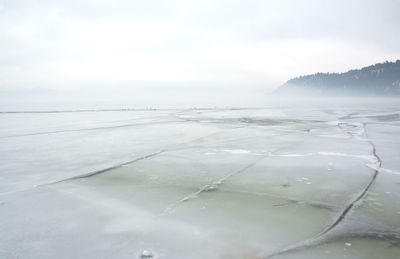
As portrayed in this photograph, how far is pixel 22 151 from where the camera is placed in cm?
1036

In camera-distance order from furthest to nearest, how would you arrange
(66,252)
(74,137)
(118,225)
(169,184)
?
1. (74,137)
2. (169,184)
3. (118,225)
4. (66,252)

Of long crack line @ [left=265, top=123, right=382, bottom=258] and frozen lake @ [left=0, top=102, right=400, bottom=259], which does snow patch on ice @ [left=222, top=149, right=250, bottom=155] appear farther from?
long crack line @ [left=265, top=123, right=382, bottom=258]

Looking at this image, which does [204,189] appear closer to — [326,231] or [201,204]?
[201,204]

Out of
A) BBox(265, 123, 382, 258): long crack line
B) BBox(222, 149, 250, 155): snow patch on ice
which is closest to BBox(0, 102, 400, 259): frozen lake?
BBox(265, 123, 382, 258): long crack line

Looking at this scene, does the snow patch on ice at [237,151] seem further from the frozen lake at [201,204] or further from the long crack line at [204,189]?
the long crack line at [204,189]

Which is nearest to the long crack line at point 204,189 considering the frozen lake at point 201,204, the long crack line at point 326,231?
the frozen lake at point 201,204

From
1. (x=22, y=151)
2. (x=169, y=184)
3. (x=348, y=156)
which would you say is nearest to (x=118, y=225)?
(x=169, y=184)

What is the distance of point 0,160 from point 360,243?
963cm

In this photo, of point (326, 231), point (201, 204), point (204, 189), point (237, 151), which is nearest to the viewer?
point (326, 231)

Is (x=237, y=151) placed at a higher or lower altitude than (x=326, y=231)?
higher

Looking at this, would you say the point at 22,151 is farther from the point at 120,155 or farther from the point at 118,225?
the point at 118,225

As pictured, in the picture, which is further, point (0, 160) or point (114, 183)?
point (0, 160)

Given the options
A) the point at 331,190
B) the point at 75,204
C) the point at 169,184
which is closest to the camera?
the point at 75,204

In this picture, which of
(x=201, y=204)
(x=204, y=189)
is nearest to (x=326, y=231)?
(x=201, y=204)
